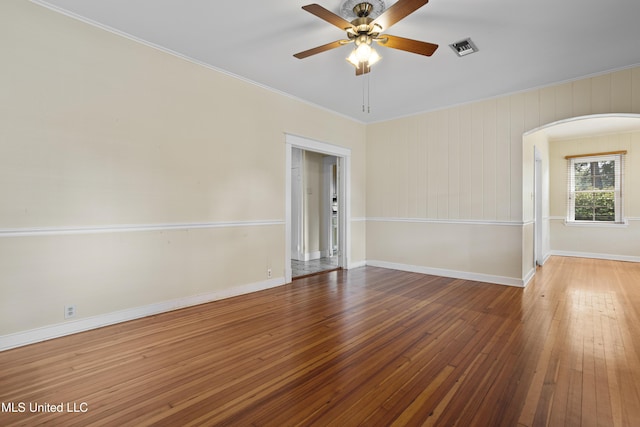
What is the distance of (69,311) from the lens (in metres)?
2.73

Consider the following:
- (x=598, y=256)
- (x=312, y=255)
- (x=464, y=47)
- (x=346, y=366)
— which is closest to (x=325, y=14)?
(x=464, y=47)

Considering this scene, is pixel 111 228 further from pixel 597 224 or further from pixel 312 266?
pixel 597 224

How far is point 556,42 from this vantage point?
3086 mm

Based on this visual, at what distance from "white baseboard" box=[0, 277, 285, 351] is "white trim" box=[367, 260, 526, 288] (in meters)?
2.83

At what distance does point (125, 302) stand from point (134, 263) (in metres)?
0.39

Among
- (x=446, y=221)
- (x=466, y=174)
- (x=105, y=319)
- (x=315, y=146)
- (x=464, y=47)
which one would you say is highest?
(x=464, y=47)

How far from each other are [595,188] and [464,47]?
6195 mm

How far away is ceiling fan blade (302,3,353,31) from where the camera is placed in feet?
6.98

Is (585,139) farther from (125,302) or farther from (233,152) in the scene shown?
(125,302)

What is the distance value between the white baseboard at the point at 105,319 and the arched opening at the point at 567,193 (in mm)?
4578

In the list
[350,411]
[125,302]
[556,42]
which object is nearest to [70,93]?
[125,302]

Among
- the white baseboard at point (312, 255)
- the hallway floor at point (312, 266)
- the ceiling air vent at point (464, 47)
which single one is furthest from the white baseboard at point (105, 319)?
the ceiling air vent at point (464, 47)

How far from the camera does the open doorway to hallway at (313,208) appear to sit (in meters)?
6.59

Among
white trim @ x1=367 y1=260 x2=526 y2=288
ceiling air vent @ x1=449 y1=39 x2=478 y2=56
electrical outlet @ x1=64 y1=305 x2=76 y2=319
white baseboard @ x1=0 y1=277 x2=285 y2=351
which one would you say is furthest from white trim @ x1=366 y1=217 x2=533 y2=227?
electrical outlet @ x1=64 y1=305 x2=76 y2=319
